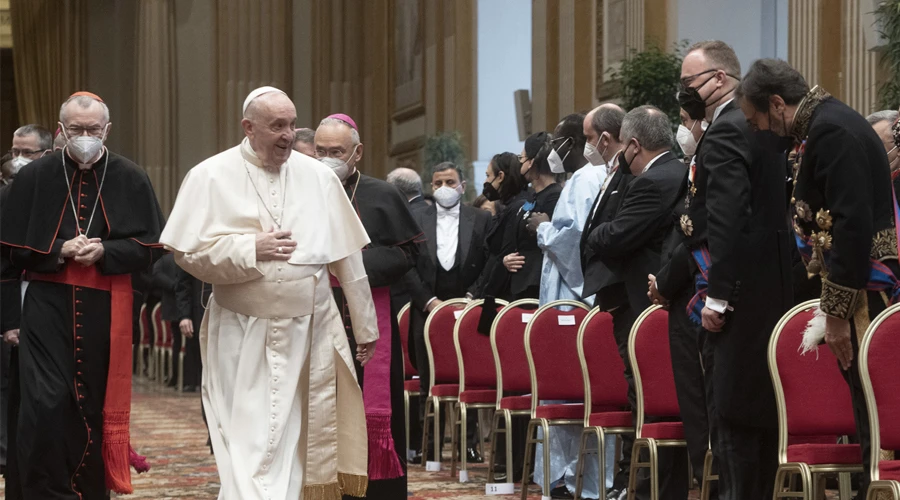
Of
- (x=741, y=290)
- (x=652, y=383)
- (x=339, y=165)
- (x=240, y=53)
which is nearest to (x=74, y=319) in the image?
(x=339, y=165)

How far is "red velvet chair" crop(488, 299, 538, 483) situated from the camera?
6.84 metres

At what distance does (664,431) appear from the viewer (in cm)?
523

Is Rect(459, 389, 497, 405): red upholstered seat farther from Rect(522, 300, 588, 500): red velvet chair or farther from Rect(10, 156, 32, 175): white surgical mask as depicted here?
Rect(10, 156, 32, 175): white surgical mask

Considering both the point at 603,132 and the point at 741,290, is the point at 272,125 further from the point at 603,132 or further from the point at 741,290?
the point at 603,132

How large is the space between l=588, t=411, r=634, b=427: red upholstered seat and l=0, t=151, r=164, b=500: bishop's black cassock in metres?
1.97

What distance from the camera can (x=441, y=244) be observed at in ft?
29.6

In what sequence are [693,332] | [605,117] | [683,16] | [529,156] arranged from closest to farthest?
[693,332] < [605,117] < [529,156] < [683,16]

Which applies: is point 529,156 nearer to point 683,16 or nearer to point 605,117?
point 605,117

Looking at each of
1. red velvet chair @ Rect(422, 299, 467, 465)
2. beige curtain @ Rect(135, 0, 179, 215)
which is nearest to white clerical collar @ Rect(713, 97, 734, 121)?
red velvet chair @ Rect(422, 299, 467, 465)

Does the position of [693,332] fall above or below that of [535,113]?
below

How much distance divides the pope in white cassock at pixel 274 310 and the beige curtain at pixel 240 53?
49.0ft

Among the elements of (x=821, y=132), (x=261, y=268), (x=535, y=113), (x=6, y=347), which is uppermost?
(x=535, y=113)

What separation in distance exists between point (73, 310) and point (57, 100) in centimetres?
2031

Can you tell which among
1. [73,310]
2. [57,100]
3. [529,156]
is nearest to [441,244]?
[529,156]
